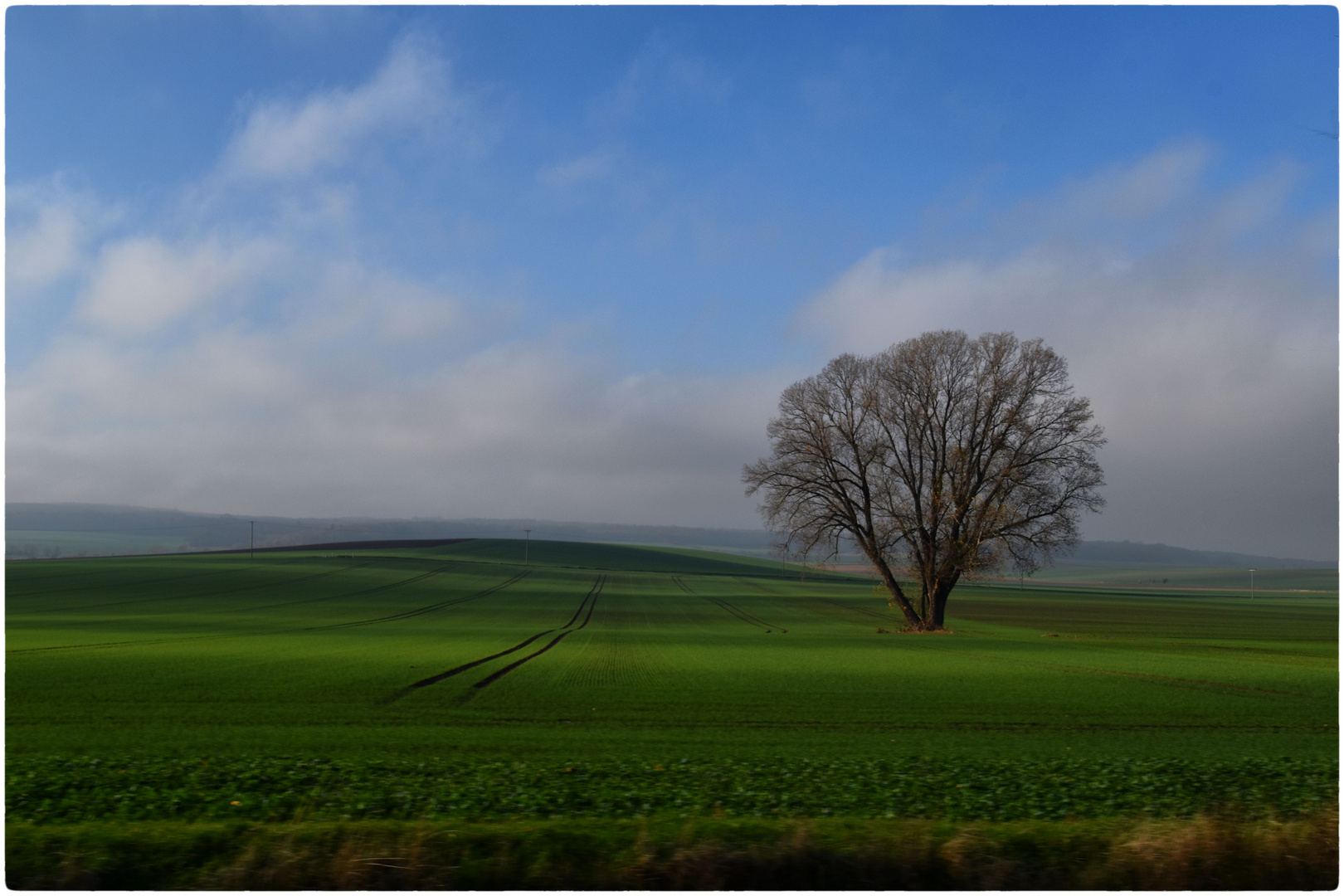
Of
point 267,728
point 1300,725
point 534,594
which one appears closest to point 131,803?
point 267,728

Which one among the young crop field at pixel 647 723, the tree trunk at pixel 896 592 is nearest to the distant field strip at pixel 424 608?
the young crop field at pixel 647 723

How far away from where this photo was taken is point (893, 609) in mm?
65000

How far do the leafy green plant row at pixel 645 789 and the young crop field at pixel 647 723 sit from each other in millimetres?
54

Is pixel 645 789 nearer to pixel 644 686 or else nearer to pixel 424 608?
pixel 644 686

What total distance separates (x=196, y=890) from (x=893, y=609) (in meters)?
62.9

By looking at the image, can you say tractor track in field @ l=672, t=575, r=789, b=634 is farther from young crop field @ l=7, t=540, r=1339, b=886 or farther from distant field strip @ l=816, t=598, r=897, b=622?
distant field strip @ l=816, t=598, r=897, b=622

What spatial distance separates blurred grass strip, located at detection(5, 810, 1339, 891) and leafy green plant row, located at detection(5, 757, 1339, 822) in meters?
1.28

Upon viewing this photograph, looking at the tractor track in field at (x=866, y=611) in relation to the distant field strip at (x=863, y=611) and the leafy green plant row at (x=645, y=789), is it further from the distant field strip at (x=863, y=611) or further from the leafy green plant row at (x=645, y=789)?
the leafy green plant row at (x=645, y=789)

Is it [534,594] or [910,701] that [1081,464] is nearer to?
[910,701]

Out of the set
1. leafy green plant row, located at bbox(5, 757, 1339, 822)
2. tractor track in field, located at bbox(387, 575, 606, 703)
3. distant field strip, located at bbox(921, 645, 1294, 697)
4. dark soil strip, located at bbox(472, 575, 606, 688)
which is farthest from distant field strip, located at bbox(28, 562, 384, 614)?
leafy green plant row, located at bbox(5, 757, 1339, 822)

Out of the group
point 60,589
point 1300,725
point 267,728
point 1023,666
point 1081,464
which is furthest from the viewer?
point 60,589

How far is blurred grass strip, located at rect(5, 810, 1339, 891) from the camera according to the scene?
6.78 meters

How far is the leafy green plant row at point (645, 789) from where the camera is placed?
8.98 meters

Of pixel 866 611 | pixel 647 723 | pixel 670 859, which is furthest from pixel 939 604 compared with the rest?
pixel 670 859
